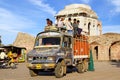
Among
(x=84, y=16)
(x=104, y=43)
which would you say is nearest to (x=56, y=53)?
(x=104, y=43)

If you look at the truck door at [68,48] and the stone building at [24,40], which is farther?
the stone building at [24,40]

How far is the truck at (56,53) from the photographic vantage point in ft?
→ 45.2

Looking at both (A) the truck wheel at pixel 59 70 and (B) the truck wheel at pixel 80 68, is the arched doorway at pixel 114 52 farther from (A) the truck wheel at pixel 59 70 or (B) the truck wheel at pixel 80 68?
(A) the truck wheel at pixel 59 70

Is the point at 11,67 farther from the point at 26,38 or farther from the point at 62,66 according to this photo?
the point at 26,38

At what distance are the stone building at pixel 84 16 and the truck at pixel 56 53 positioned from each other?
45.9 metres

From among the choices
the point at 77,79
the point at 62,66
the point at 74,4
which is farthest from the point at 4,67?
the point at 74,4

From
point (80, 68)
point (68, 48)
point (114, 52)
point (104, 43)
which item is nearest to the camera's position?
point (68, 48)

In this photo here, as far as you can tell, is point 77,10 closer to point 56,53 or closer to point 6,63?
point 6,63

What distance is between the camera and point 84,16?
210 feet

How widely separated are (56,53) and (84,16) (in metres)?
50.9

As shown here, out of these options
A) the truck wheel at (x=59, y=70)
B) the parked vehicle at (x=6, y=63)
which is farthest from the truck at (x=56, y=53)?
the parked vehicle at (x=6, y=63)

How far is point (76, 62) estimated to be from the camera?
16969 millimetres

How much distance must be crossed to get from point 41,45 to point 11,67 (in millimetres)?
8007

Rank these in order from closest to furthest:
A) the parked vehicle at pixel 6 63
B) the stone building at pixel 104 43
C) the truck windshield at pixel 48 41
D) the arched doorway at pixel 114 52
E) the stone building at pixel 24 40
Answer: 1. the truck windshield at pixel 48 41
2. the parked vehicle at pixel 6 63
3. the stone building at pixel 24 40
4. the stone building at pixel 104 43
5. the arched doorway at pixel 114 52
